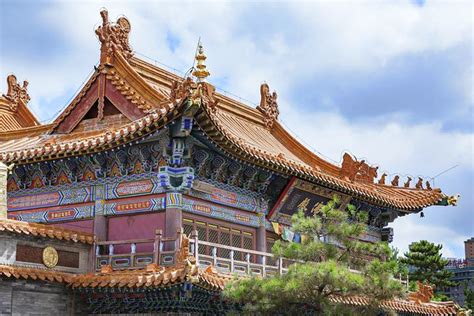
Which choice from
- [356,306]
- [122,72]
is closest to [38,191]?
Answer: [122,72]

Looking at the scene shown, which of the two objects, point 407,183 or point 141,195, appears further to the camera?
point 407,183

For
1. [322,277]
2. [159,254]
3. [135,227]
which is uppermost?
→ [135,227]

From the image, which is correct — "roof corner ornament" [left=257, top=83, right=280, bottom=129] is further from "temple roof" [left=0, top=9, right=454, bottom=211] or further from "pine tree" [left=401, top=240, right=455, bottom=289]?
"pine tree" [left=401, top=240, right=455, bottom=289]

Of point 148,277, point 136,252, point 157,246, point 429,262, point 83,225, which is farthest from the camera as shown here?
point 429,262

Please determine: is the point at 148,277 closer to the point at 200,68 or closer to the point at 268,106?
the point at 200,68

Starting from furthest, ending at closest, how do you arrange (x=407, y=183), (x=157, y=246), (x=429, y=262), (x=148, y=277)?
(x=429, y=262)
(x=407, y=183)
(x=157, y=246)
(x=148, y=277)

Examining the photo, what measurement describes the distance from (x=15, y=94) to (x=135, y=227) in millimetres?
10309

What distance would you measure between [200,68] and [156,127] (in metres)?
1.70

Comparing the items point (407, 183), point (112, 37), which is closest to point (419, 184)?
point (407, 183)

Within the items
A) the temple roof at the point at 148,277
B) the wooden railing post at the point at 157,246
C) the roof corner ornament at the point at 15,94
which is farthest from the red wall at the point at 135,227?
the roof corner ornament at the point at 15,94

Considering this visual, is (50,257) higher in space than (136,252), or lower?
lower

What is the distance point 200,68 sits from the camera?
18781mm

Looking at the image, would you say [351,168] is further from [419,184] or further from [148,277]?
[148,277]

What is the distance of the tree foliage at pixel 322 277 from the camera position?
16.1 m
